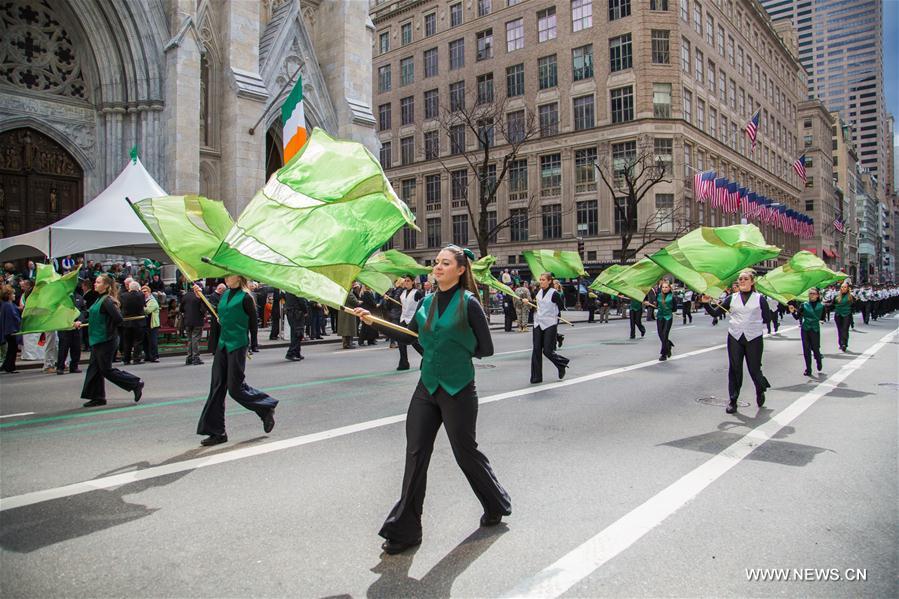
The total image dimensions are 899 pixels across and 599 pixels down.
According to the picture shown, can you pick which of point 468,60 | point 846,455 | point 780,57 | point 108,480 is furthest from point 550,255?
point 780,57

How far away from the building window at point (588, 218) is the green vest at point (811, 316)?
38.3m

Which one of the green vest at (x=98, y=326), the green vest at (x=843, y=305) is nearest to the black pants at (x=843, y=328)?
the green vest at (x=843, y=305)

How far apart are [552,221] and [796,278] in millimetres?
38291

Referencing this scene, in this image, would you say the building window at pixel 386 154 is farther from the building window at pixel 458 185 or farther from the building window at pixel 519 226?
the building window at pixel 519 226

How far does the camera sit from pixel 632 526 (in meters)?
4.15

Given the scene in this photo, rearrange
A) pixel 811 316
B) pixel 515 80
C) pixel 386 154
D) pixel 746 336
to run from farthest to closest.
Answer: pixel 386 154, pixel 515 80, pixel 811 316, pixel 746 336

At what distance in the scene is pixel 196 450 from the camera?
617 centimetres

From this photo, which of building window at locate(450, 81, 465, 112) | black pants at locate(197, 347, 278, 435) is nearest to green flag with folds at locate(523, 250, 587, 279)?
black pants at locate(197, 347, 278, 435)

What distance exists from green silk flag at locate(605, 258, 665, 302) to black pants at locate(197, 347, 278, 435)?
9.71m

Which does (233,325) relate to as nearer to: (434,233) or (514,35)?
(434,233)

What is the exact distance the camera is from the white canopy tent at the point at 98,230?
15.9m

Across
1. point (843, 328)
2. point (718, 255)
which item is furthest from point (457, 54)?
point (718, 255)

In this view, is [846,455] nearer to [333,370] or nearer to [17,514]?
[17,514]

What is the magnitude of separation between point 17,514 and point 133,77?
23626 mm
